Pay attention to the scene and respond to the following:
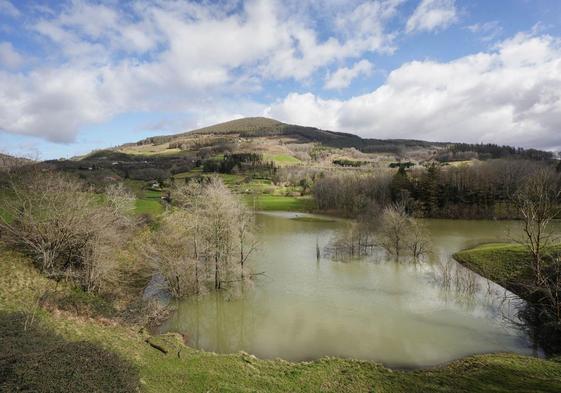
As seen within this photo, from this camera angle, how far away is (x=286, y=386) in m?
14.6

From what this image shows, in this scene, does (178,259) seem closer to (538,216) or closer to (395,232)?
(395,232)

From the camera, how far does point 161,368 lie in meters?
15.4

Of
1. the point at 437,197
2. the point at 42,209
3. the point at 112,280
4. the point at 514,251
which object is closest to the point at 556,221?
the point at 437,197

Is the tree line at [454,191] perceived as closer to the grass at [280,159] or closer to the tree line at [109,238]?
the tree line at [109,238]

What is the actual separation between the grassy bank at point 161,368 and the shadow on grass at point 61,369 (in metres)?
0.03

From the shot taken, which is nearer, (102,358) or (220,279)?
(102,358)

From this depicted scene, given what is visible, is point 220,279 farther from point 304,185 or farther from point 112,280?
point 304,185

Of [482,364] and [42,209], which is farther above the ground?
[42,209]

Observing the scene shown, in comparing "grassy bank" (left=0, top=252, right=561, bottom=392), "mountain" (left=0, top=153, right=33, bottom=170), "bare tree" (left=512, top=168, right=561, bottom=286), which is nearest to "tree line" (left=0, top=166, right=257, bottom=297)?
"mountain" (left=0, top=153, right=33, bottom=170)

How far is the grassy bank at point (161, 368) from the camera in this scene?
10766 millimetres

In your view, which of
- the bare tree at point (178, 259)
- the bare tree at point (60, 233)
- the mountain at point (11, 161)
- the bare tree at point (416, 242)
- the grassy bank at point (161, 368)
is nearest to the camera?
the grassy bank at point (161, 368)

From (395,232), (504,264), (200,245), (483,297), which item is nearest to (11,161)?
(200,245)

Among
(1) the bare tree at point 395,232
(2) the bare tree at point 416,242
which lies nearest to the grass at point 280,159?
(1) the bare tree at point 395,232

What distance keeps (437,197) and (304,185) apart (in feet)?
170
